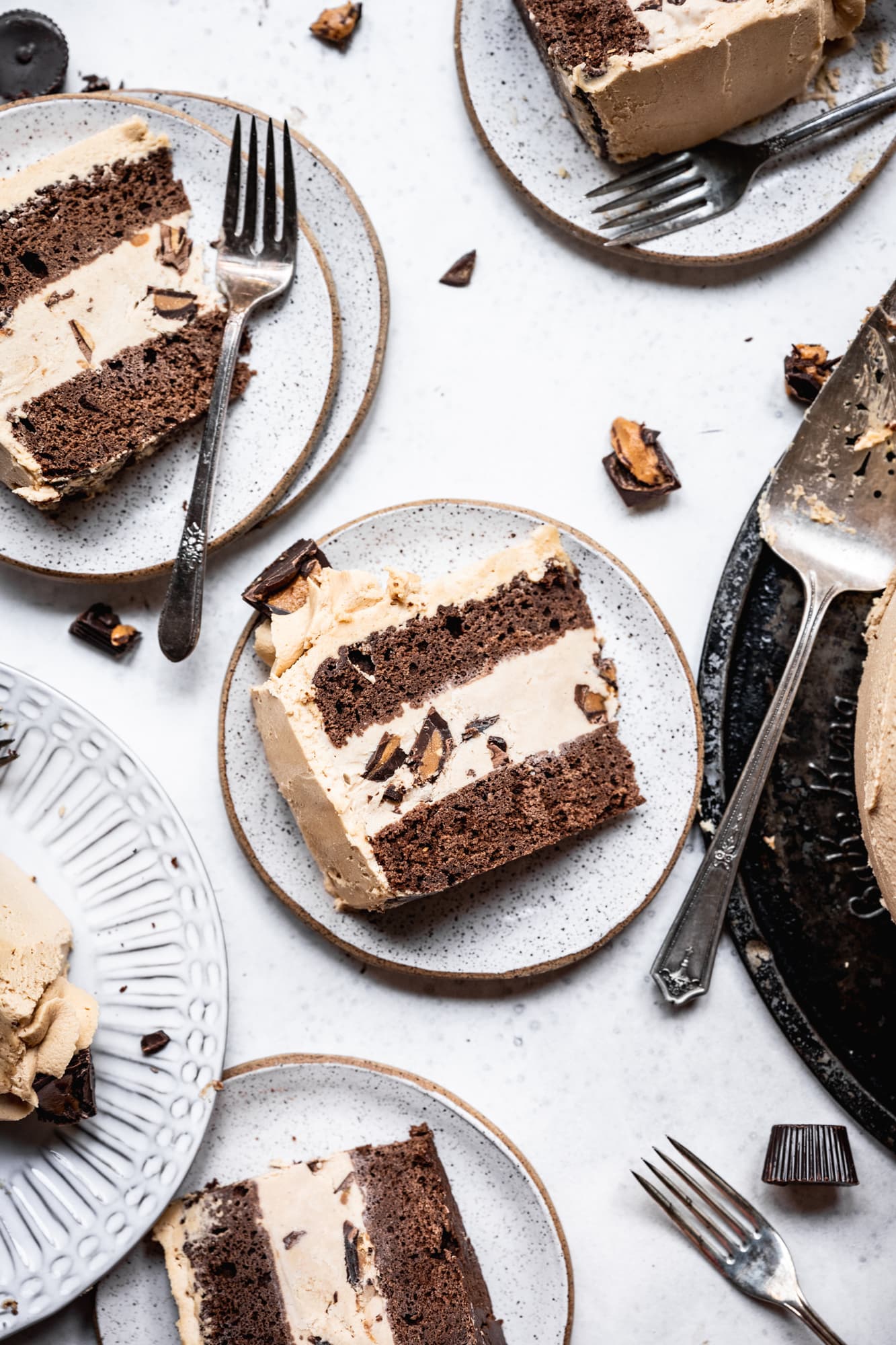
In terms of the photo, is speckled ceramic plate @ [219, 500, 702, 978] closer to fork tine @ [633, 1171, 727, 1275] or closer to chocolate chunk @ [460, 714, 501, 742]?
chocolate chunk @ [460, 714, 501, 742]

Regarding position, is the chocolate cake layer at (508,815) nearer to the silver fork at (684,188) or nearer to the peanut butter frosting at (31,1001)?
the peanut butter frosting at (31,1001)

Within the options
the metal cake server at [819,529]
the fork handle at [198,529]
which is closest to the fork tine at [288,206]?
the fork handle at [198,529]

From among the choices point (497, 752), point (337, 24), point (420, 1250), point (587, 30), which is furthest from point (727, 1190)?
point (337, 24)

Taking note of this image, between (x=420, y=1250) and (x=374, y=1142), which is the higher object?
(x=374, y=1142)

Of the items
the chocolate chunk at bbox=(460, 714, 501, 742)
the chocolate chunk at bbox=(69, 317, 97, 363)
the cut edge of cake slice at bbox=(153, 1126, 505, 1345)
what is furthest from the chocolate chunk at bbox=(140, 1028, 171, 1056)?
the chocolate chunk at bbox=(69, 317, 97, 363)

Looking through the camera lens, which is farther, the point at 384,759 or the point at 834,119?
the point at 834,119

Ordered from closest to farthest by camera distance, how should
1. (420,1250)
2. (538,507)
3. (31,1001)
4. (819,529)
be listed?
(31,1001)
(420,1250)
(819,529)
(538,507)

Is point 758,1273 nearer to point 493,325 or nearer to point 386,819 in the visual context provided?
point 386,819

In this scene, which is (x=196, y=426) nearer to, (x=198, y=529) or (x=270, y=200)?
(x=198, y=529)
